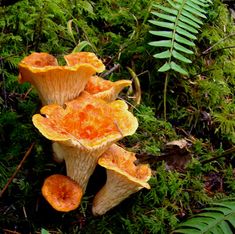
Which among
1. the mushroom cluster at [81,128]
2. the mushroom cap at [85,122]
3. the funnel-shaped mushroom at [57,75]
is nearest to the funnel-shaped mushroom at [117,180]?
the mushroom cluster at [81,128]

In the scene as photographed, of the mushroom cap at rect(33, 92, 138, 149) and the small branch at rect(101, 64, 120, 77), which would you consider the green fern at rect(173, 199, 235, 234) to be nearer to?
the mushroom cap at rect(33, 92, 138, 149)

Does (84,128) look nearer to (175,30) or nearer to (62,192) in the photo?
(62,192)

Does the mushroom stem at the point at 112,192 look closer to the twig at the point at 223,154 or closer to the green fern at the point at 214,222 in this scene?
the green fern at the point at 214,222

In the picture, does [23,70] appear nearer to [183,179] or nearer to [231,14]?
[183,179]

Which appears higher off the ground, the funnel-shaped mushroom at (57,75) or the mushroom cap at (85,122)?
the funnel-shaped mushroom at (57,75)

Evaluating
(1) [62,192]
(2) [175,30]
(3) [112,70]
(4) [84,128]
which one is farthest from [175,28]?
(1) [62,192]

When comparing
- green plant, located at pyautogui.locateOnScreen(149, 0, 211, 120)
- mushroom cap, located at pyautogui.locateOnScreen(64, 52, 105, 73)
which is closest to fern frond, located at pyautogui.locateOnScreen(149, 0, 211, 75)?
green plant, located at pyautogui.locateOnScreen(149, 0, 211, 120)

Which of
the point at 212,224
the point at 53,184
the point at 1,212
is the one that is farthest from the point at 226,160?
the point at 1,212
